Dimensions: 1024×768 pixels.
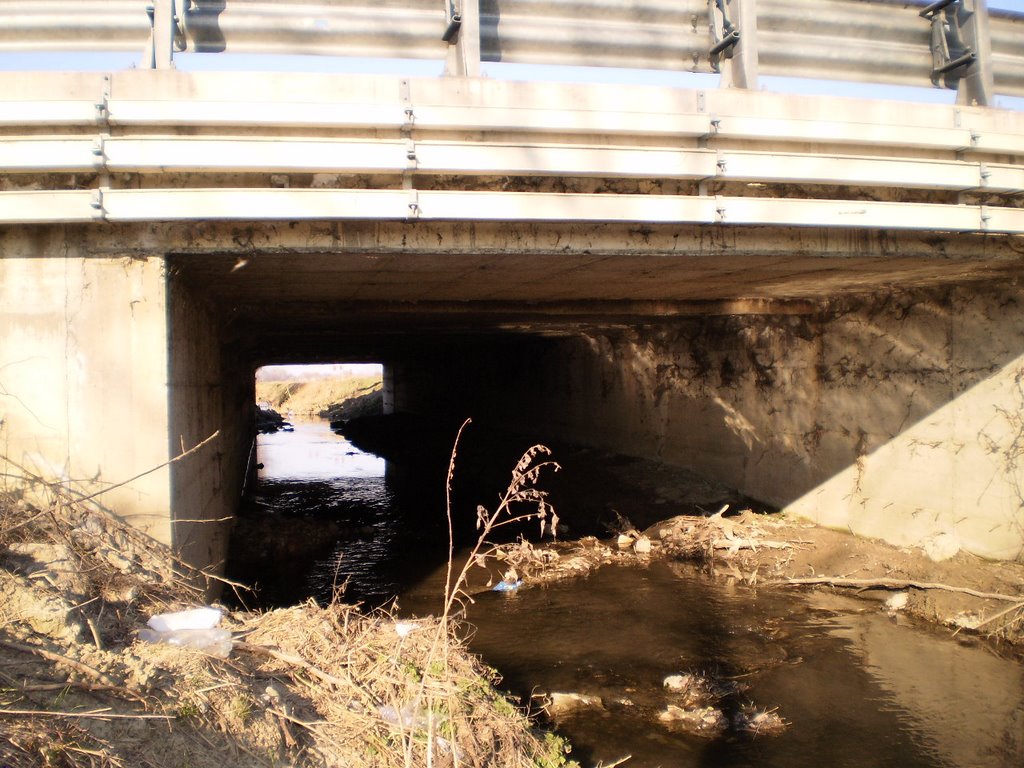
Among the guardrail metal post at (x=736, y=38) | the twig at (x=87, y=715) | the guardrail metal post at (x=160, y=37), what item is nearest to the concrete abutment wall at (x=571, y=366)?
the guardrail metal post at (x=160, y=37)

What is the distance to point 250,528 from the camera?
11438mm

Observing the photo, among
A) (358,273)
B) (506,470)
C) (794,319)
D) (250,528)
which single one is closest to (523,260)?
(358,273)

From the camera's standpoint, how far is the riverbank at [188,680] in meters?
3.19

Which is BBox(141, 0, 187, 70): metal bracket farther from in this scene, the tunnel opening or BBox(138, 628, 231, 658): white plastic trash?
BBox(138, 628, 231, 658): white plastic trash

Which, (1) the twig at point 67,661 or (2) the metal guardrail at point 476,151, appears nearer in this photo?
(1) the twig at point 67,661

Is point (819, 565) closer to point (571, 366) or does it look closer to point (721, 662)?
point (721, 662)

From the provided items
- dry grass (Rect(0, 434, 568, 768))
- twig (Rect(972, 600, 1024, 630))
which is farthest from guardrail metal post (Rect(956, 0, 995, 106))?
dry grass (Rect(0, 434, 568, 768))

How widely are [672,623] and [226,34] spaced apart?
6.74m

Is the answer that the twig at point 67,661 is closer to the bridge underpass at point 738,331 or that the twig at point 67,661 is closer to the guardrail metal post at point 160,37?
the bridge underpass at point 738,331

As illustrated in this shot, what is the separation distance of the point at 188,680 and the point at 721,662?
475 cm

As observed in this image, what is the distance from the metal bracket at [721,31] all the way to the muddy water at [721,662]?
504 centimetres

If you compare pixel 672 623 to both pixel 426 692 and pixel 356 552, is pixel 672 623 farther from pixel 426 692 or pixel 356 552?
pixel 356 552

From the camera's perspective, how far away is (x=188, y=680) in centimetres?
370

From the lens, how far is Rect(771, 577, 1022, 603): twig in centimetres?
710
